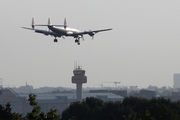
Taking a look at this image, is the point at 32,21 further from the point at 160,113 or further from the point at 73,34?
the point at 160,113

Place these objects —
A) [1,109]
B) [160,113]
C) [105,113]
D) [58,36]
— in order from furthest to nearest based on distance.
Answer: [105,113] < [160,113] < [58,36] < [1,109]

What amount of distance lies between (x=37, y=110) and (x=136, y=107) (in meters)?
129

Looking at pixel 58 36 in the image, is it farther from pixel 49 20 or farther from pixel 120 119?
pixel 120 119

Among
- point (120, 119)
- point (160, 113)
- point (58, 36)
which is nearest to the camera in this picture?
point (58, 36)

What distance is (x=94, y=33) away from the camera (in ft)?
459

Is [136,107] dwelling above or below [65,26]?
below

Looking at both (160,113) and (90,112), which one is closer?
(160,113)

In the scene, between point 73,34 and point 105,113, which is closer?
point 73,34

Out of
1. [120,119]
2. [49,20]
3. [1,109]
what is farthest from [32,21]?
[120,119]

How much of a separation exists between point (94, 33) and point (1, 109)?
25.1 meters

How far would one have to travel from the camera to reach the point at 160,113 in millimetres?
148375

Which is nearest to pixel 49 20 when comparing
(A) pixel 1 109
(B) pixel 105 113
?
(A) pixel 1 109

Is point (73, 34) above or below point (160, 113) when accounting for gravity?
above

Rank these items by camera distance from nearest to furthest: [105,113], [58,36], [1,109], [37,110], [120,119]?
[37,110] → [1,109] → [58,36] → [120,119] → [105,113]
